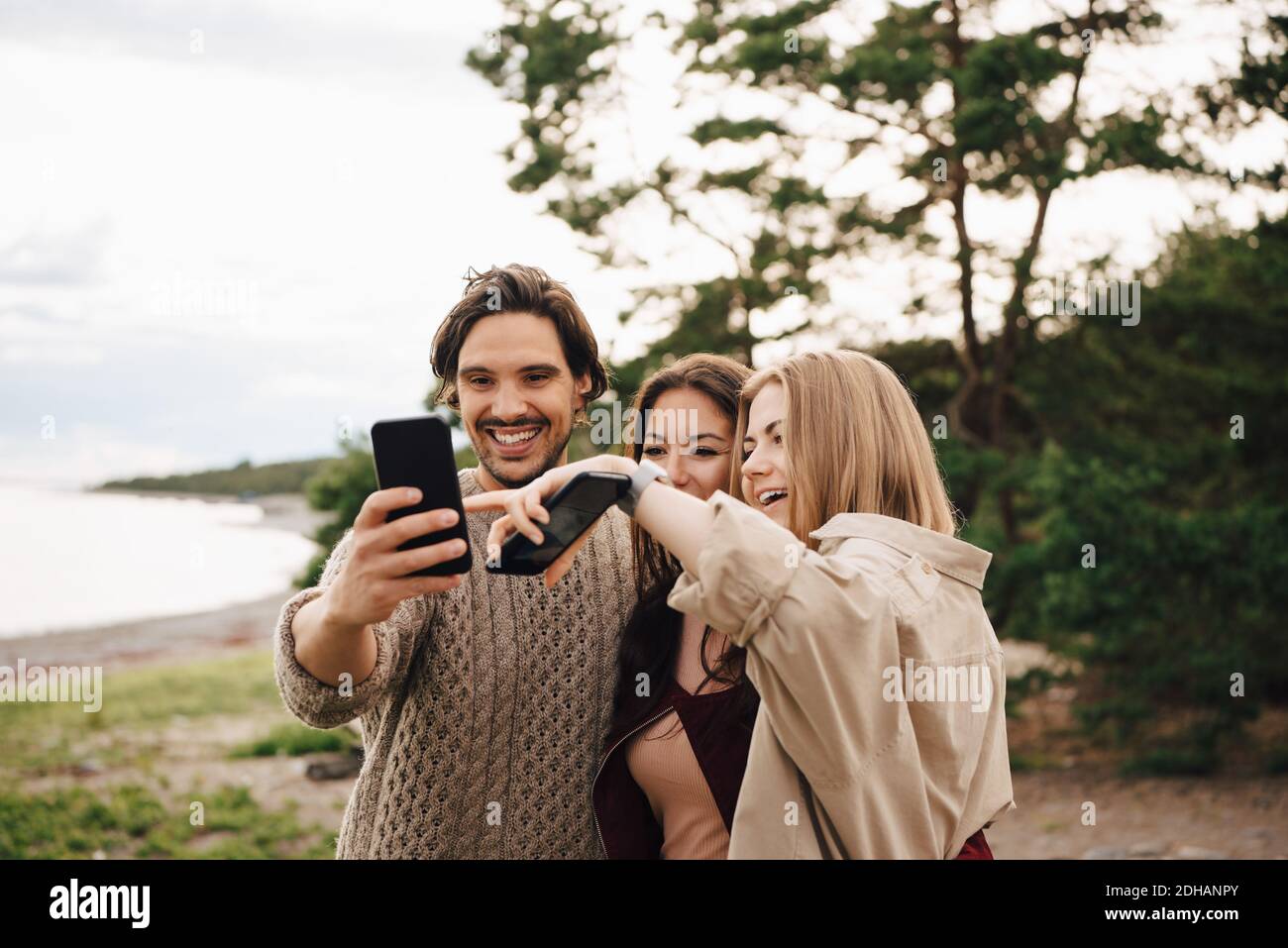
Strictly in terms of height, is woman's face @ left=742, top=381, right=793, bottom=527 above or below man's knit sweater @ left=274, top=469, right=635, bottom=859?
above

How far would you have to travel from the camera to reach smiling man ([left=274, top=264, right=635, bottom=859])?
2389 millimetres

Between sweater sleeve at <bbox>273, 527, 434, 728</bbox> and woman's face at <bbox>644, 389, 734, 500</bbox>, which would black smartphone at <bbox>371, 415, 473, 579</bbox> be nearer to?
sweater sleeve at <bbox>273, 527, 434, 728</bbox>

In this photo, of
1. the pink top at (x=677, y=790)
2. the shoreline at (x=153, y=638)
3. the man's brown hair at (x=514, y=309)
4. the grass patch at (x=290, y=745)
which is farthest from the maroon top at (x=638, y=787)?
the shoreline at (x=153, y=638)

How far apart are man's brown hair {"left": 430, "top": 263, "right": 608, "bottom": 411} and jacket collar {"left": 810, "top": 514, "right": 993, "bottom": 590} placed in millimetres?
1034

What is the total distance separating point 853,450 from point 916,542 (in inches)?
11.3

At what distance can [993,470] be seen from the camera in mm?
11109

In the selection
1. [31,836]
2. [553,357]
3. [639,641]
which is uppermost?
[553,357]

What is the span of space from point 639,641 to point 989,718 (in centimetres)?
92

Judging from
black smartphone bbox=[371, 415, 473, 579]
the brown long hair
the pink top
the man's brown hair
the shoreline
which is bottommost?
the shoreline

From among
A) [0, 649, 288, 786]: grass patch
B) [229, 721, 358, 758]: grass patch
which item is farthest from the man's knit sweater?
[0, 649, 288, 786]: grass patch

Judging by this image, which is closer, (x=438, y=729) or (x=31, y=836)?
(x=438, y=729)
